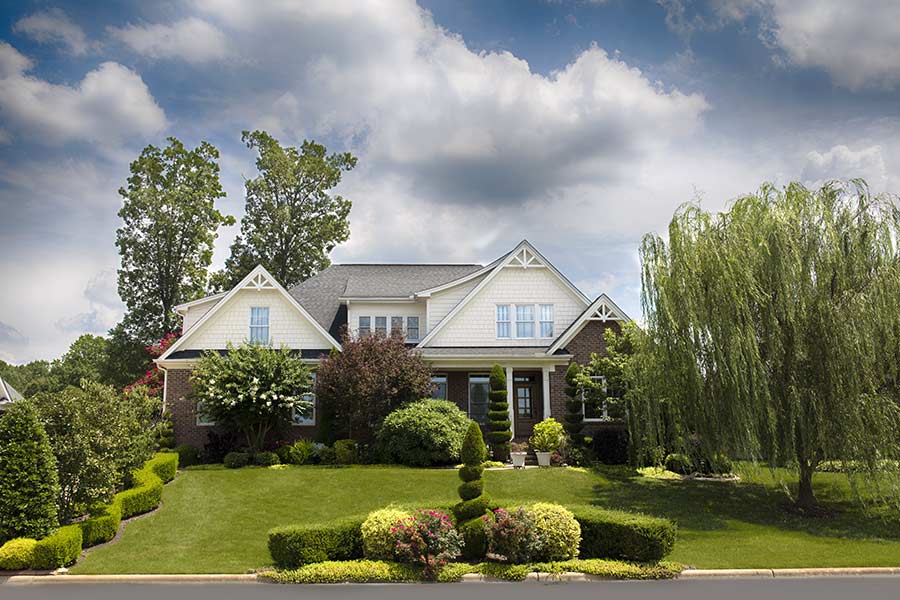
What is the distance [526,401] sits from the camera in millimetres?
27125

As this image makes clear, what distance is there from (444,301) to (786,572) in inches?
694

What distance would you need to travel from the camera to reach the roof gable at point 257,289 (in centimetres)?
2585

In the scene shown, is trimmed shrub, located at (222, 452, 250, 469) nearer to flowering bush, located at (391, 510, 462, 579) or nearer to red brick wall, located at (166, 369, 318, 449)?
red brick wall, located at (166, 369, 318, 449)

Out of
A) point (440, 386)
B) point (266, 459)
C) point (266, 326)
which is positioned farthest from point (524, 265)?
point (266, 459)

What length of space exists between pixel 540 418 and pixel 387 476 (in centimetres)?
861

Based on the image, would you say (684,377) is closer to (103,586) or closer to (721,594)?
(721,594)

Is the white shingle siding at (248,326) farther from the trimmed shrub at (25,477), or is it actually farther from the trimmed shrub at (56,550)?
the trimmed shrub at (56,550)

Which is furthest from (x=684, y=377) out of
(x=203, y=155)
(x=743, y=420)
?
(x=203, y=155)

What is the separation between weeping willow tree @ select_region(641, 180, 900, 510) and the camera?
15.5m

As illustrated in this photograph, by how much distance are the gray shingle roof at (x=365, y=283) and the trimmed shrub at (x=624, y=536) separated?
16.4 m

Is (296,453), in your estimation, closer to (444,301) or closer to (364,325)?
(364,325)

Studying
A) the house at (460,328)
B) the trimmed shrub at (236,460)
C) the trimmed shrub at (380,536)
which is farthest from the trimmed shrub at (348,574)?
the house at (460,328)

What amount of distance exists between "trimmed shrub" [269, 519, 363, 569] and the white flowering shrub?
35.4 ft

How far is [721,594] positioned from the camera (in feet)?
34.5
